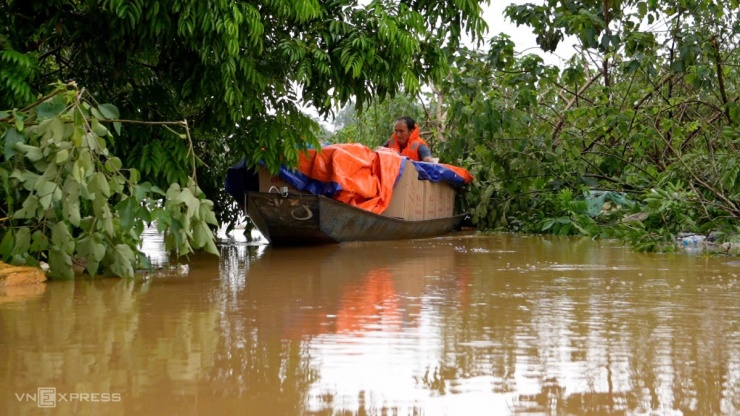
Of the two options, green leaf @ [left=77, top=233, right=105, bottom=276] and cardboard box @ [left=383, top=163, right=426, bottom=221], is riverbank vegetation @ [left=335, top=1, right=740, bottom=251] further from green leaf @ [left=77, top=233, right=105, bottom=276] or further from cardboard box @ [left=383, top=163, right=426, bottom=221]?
green leaf @ [left=77, top=233, right=105, bottom=276]

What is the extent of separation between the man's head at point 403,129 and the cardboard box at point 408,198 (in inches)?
50.0

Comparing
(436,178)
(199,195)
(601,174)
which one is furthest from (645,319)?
(601,174)

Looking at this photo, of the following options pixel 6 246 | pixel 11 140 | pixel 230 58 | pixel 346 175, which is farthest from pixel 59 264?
pixel 346 175

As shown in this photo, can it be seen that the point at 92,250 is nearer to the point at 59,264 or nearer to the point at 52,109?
the point at 59,264

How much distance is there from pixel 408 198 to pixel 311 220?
5.88 feet

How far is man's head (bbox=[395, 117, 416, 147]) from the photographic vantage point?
1273cm

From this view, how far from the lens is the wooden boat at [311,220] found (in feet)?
32.1

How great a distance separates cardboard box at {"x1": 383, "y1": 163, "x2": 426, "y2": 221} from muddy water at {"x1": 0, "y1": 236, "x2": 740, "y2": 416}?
386 cm

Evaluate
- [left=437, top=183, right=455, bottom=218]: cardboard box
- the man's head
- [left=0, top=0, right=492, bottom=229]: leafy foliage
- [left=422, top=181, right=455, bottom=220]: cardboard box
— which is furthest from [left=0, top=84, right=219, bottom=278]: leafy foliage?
the man's head

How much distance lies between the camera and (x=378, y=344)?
161 inches

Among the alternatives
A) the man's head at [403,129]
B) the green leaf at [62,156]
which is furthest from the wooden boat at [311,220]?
the green leaf at [62,156]

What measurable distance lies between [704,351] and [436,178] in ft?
26.8

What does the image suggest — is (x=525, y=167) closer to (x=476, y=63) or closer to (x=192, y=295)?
(x=476, y=63)

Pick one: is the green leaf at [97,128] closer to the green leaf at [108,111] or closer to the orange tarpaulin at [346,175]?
the green leaf at [108,111]
